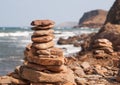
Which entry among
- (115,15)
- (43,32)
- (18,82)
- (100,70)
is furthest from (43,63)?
(115,15)

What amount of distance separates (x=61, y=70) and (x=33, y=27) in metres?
2.83

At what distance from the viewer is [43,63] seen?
22.2 metres

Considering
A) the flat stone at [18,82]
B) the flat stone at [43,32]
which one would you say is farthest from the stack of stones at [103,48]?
the flat stone at [18,82]

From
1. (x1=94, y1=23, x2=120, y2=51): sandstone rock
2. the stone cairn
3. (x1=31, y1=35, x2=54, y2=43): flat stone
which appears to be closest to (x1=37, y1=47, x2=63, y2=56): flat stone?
the stone cairn

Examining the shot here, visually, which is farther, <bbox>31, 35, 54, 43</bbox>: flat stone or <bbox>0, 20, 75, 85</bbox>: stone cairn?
<bbox>31, 35, 54, 43</bbox>: flat stone

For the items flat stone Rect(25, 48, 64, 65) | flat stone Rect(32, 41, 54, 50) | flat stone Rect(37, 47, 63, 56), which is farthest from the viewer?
flat stone Rect(32, 41, 54, 50)

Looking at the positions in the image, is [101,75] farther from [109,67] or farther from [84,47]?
[84,47]

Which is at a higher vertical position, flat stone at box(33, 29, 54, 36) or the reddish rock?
the reddish rock

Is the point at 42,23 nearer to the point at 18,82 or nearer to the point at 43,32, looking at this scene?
the point at 43,32

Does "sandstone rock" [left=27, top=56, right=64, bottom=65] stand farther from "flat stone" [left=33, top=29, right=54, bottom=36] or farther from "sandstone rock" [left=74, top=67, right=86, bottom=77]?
"sandstone rock" [left=74, top=67, right=86, bottom=77]

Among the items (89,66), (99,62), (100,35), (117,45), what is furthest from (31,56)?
(100,35)

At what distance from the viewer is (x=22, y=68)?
76.7 ft

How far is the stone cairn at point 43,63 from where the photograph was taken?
22.1 m

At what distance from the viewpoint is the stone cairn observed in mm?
22094
